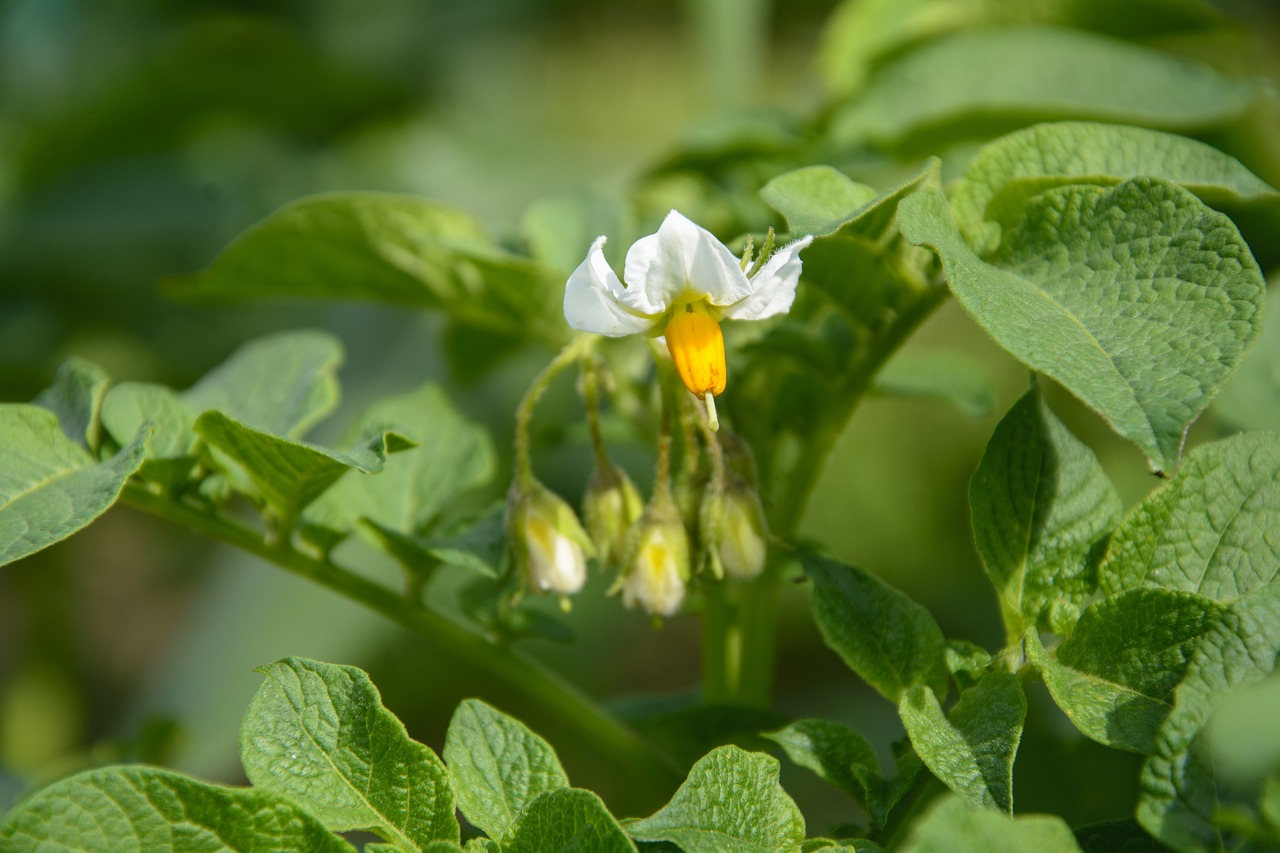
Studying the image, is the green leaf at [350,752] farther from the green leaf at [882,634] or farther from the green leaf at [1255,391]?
the green leaf at [1255,391]

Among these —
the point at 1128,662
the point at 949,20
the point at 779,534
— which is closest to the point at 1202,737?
the point at 1128,662

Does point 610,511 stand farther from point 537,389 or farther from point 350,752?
point 350,752

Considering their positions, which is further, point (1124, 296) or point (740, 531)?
point (740, 531)

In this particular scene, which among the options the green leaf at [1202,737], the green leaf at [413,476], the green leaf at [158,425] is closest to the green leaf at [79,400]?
the green leaf at [158,425]

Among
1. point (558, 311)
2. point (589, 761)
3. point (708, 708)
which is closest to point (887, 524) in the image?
point (589, 761)

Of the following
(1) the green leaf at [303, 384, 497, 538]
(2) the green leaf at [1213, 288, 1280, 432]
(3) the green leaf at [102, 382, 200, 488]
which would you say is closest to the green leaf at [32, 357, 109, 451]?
(3) the green leaf at [102, 382, 200, 488]

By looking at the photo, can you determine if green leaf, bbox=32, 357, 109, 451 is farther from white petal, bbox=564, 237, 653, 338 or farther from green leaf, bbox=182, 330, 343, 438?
white petal, bbox=564, 237, 653, 338

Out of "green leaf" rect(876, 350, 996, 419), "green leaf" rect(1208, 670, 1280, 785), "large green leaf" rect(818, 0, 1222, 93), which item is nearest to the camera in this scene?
"green leaf" rect(1208, 670, 1280, 785)

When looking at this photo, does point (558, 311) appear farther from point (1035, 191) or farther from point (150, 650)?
point (150, 650)
